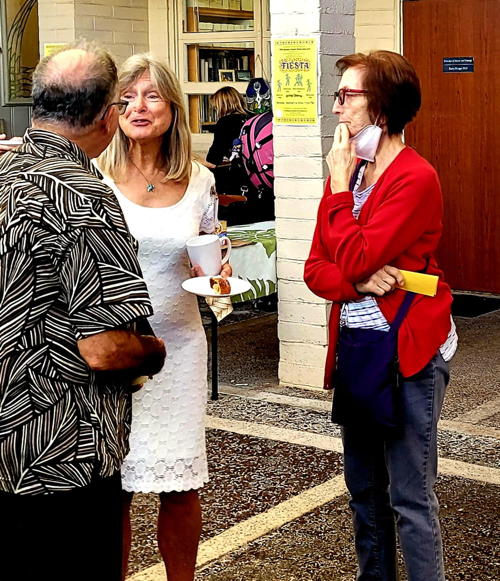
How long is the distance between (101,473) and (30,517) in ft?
0.65

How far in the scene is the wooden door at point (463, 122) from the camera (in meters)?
9.93

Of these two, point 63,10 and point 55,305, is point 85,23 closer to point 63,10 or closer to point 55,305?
point 63,10

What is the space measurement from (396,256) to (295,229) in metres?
3.91

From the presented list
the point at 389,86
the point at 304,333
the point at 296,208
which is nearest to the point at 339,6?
the point at 296,208

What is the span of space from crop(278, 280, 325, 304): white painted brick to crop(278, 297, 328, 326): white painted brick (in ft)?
0.09

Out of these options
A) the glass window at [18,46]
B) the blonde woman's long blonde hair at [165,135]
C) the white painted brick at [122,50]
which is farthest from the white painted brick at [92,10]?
the blonde woman's long blonde hair at [165,135]

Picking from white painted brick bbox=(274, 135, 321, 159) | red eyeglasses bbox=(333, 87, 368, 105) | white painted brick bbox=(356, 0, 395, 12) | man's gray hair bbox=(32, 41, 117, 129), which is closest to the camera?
man's gray hair bbox=(32, 41, 117, 129)

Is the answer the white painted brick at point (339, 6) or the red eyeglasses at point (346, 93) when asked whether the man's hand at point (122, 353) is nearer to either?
the red eyeglasses at point (346, 93)

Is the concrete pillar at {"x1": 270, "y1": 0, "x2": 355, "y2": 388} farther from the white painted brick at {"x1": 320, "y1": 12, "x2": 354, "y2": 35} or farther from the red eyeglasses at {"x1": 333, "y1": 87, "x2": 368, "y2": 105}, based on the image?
the red eyeglasses at {"x1": 333, "y1": 87, "x2": 368, "y2": 105}

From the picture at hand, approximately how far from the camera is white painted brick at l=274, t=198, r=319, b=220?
23.6 feet

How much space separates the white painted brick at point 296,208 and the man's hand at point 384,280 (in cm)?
377

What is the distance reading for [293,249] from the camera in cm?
731

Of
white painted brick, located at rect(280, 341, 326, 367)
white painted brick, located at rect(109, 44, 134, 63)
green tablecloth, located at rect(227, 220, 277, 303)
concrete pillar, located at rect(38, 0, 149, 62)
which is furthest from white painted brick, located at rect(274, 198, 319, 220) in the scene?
white painted brick, located at rect(109, 44, 134, 63)

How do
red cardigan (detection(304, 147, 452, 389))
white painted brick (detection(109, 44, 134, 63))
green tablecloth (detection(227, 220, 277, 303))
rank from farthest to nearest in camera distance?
white painted brick (detection(109, 44, 134, 63)), green tablecloth (detection(227, 220, 277, 303)), red cardigan (detection(304, 147, 452, 389))
